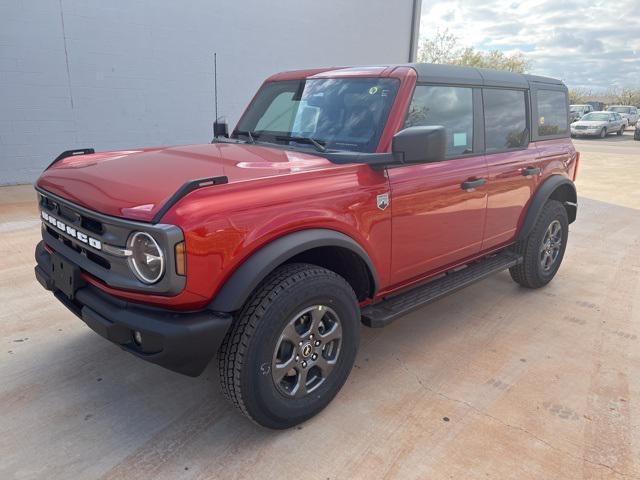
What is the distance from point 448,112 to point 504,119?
789 millimetres

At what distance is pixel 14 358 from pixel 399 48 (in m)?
12.8

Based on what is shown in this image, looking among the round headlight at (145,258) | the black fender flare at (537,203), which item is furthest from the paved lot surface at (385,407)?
the round headlight at (145,258)

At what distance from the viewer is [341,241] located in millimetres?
2488

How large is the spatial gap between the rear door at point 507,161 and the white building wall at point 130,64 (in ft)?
23.1

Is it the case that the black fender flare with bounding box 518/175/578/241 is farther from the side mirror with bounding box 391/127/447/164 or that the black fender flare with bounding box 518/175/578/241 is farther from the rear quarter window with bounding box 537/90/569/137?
the side mirror with bounding box 391/127/447/164

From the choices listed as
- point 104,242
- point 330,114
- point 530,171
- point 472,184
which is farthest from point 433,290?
point 104,242

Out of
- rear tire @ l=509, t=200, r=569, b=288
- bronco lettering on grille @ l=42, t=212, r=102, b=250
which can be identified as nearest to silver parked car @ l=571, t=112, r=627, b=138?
rear tire @ l=509, t=200, r=569, b=288

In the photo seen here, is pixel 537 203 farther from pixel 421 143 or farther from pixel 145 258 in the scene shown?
pixel 145 258

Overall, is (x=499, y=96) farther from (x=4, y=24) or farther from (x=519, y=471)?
(x=4, y=24)

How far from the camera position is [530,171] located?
399cm

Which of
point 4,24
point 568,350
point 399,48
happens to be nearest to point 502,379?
point 568,350

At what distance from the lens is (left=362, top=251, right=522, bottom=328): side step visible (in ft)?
9.41

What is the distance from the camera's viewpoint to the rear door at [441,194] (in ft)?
9.57

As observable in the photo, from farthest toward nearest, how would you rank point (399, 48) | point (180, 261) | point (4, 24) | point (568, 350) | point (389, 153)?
point (399, 48) < point (4, 24) < point (568, 350) < point (389, 153) < point (180, 261)
